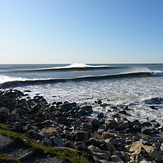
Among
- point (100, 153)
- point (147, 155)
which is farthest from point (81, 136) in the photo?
point (147, 155)

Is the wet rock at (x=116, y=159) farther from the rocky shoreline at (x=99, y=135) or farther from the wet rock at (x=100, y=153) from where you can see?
the wet rock at (x=100, y=153)

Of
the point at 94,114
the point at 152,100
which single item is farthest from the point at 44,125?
the point at 152,100

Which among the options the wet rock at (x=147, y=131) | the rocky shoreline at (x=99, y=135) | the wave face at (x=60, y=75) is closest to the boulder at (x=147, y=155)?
A: the rocky shoreline at (x=99, y=135)

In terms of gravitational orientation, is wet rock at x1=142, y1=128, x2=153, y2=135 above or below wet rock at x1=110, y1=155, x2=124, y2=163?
below

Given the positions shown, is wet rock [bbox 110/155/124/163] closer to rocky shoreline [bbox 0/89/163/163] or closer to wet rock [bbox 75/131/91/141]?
rocky shoreline [bbox 0/89/163/163]

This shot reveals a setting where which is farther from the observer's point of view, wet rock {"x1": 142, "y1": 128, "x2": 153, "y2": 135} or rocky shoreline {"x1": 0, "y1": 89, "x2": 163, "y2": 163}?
wet rock {"x1": 142, "y1": 128, "x2": 153, "y2": 135}

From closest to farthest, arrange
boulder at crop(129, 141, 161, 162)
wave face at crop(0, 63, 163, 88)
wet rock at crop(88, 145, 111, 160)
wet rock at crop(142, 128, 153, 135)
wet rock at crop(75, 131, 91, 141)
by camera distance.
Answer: wet rock at crop(88, 145, 111, 160) → boulder at crop(129, 141, 161, 162) → wet rock at crop(75, 131, 91, 141) → wet rock at crop(142, 128, 153, 135) → wave face at crop(0, 63, 163, 88)

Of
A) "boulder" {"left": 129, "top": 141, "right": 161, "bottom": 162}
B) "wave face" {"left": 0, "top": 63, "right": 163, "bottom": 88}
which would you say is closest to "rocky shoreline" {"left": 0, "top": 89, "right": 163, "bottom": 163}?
"boulder" {"left": 129, "top": 141, "right": 161, "bottom": 162}

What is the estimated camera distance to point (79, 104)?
16.2 meters

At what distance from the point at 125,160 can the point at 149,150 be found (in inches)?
35.5

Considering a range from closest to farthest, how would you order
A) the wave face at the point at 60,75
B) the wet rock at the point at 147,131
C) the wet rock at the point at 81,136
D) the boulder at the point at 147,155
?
the boulder at the point at 147,155
the wet rock at the point at 81,136
the wet rock at the point at 147,131
the wave face at the point at 60,75

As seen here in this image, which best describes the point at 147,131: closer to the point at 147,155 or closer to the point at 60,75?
the point at 147,155

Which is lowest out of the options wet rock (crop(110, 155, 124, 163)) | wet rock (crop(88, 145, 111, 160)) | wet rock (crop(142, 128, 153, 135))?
wet rock (crop(142, 128, 153, 135))

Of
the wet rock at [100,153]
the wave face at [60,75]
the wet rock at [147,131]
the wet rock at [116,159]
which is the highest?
the wave face at [60,75]
